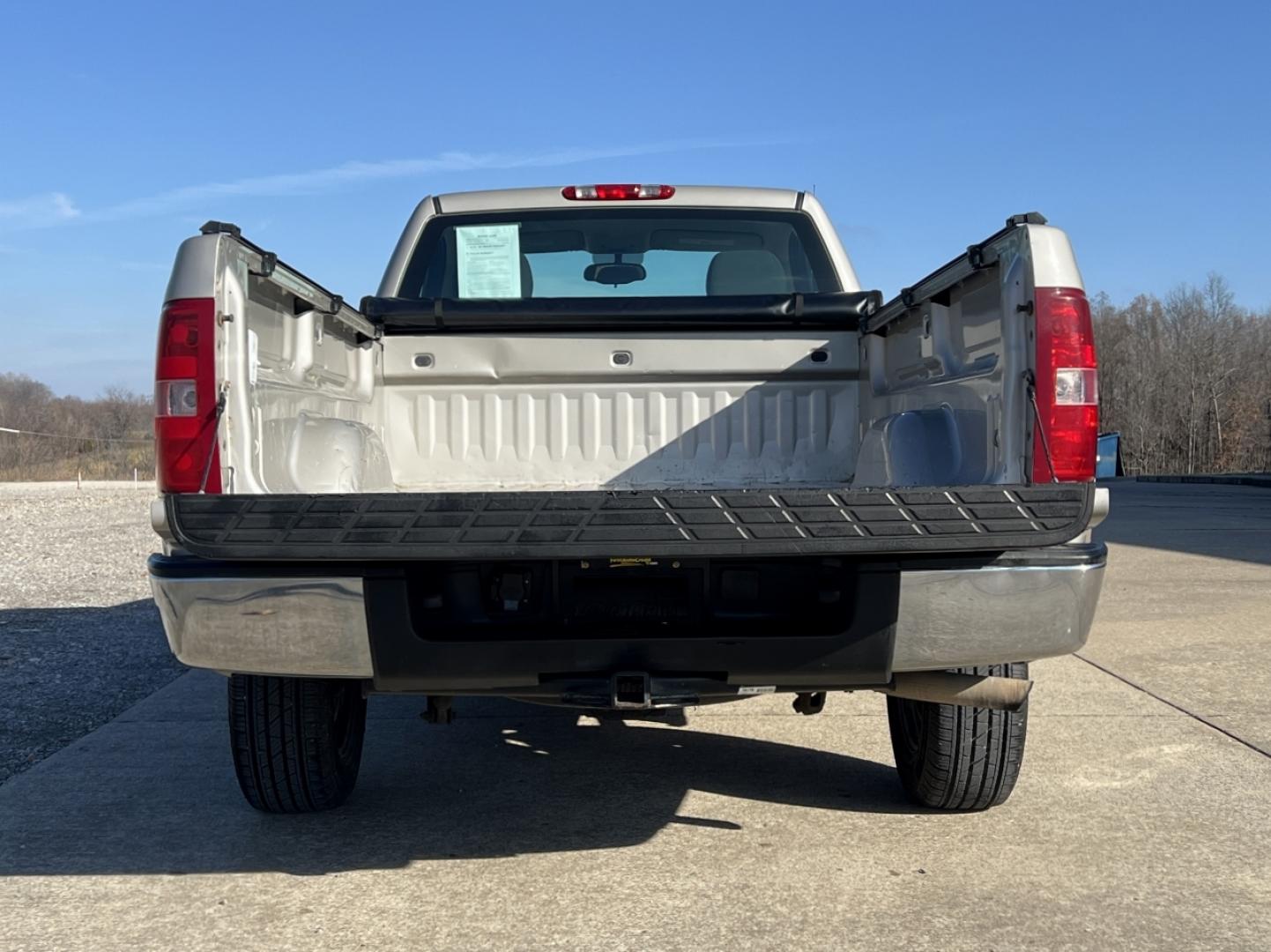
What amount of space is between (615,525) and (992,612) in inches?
36.0

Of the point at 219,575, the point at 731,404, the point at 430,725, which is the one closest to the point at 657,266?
the point at 731,404

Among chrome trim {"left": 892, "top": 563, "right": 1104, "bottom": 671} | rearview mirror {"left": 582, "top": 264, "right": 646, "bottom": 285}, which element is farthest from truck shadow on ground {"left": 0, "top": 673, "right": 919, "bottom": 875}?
rearview mirror {"left": 582, "top": 264, "right": 646, "bottom": 285}

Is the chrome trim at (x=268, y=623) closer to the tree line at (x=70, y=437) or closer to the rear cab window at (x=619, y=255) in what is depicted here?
the rear cab window at (x=619, y=255)

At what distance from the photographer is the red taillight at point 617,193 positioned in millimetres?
5047

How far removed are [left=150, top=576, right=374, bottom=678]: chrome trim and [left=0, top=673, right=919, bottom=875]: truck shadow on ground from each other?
0.83 meters

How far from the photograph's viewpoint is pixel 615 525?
264cm

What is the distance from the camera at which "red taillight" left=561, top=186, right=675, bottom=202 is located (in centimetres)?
505

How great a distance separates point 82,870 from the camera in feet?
10.9

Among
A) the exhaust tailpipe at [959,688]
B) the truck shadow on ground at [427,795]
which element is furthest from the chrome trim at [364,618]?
the truck shadow on ground at [427,795]

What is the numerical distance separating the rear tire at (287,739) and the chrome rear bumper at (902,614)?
61 cm

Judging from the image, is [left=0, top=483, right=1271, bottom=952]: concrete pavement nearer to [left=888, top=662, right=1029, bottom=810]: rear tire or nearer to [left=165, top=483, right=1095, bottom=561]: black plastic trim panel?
[left=888, top=662, right=1029, bottom=810]: rear tire

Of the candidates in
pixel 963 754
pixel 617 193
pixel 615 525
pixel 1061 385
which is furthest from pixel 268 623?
pixel 617 193

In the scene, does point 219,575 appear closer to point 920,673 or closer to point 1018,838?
point 920,673

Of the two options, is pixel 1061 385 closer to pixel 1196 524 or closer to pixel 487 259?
pixel 487 259
